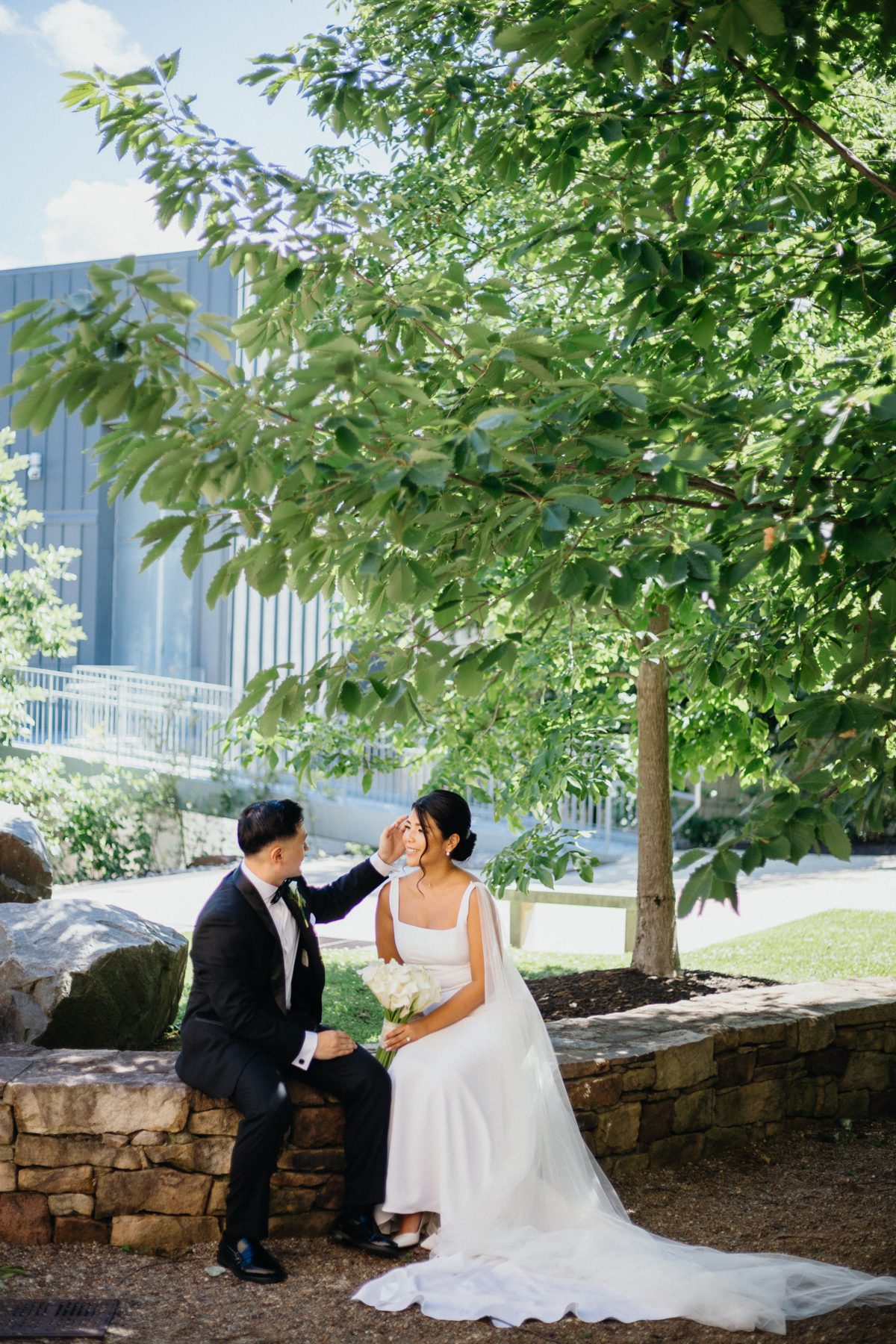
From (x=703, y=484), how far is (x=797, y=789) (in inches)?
59.0

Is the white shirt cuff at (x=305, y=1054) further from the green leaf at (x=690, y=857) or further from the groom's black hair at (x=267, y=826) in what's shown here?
the green leaf at (x=690, y=857)

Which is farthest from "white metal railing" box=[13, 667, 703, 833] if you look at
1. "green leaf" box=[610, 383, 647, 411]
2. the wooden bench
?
"green leaf" box=[610, 383, 647, 411]

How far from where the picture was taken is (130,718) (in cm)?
1738

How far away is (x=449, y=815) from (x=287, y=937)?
773 millimetres

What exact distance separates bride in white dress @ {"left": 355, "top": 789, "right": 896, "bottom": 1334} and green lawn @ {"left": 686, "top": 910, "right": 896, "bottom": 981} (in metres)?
4.18

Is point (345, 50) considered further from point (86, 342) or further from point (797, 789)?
point (797, 789)

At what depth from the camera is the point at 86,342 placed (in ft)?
8.05

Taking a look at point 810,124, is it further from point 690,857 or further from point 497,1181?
point 497,1181

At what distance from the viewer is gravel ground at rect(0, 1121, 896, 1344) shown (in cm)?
320

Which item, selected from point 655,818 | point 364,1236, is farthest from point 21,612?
point 364,1236

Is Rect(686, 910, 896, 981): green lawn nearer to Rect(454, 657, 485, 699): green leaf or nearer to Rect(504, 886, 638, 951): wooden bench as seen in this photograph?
Rect(504, 886, 638, 951): wooden bench

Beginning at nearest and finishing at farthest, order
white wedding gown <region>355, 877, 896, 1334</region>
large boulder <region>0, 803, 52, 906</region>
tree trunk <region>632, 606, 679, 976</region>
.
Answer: white wedding gown <region>355, 877, 896, 1334</region>
tree trunk <region>632, 606, 679, 976</region>
large boulder <region>0, 803, 52, 906</region>

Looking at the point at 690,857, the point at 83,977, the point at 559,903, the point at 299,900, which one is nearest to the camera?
the point at 690,857

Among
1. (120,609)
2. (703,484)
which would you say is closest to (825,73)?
(703,484)
